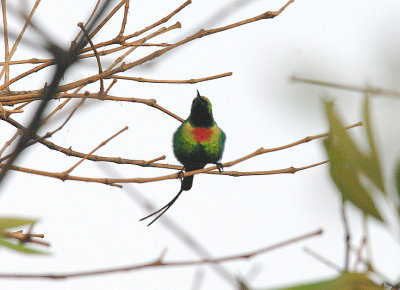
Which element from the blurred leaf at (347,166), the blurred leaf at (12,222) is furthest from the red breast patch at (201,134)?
the blurred leaf at (347,166)

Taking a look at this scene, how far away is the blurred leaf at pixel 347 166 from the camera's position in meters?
0.58

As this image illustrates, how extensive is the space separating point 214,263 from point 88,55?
4.61ft

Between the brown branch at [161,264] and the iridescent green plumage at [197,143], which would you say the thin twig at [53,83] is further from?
the iridescent green plumage at [197,143]

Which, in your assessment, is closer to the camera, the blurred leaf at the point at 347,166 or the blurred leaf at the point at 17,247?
the blurred leaf at the point at 347,166

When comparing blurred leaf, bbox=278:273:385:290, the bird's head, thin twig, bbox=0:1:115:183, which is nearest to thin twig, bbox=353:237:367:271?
blurred leaf, bbox=278:273:385:290

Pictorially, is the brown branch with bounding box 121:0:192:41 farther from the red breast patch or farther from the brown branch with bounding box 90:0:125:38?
the red breast patch

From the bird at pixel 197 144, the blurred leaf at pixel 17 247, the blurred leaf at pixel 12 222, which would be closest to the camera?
the blurred leaf at pixel 17 247

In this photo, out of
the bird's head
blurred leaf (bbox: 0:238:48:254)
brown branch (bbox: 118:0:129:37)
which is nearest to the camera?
blurred leaf (bbox: 0:238:48:254)

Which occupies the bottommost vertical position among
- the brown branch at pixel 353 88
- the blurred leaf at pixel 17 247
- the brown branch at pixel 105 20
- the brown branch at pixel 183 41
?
the blurred leaf at pixel 17 247

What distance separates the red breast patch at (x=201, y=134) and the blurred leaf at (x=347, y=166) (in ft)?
10.7

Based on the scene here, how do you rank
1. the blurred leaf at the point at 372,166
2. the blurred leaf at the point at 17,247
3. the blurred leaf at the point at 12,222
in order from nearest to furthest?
the blurred leaf at the point at 372,166 → the blurred leaf at the point at 17,247 → the blurred leaf at the point at 12,222

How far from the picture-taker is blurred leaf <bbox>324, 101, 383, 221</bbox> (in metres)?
0.58

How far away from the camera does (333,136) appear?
0.59 metres

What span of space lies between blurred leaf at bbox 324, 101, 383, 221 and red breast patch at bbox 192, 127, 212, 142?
3251mm
